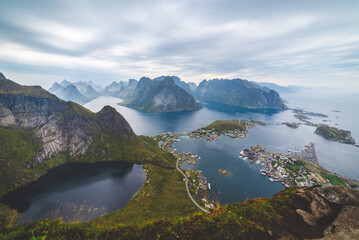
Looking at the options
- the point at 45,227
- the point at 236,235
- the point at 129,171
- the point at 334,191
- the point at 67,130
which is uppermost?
the point at 334,191

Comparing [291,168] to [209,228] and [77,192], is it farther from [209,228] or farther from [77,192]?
[77,192]

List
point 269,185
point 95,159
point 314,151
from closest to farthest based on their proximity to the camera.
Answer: point 269,185 → point 95,159 → point 314,151

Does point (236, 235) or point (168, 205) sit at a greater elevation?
point (236, 235)

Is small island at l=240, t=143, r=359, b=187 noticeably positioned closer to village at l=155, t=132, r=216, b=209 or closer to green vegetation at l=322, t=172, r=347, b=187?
green vegetation at l=322, t=172, r=347, b=187

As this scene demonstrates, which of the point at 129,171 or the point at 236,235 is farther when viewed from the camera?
the point at 129,171

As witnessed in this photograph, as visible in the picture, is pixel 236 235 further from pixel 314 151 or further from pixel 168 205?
pixel 314 151

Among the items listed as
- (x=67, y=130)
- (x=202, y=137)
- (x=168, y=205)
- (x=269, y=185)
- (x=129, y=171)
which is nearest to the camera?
(x=168, y=205)

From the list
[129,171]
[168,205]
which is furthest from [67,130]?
[168,205]
